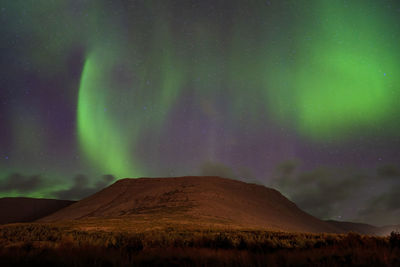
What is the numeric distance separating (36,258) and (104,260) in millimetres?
1500

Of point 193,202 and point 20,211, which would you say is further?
point 20,211

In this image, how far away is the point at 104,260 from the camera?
5742mm

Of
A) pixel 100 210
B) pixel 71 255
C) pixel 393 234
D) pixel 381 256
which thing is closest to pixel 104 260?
pixel 71 255

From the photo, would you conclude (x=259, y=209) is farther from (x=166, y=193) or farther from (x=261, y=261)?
(x=261, y=261)

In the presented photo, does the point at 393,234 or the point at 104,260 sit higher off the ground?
the point at 393,234

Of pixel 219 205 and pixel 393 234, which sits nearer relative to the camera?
pixel 393 234

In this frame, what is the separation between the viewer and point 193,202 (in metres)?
109

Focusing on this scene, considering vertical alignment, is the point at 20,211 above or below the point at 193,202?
below

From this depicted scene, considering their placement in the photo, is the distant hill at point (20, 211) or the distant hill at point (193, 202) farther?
the distant hill at point (20, 211)

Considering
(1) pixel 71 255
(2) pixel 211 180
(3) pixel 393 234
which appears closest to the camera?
(1) pixel 71 255

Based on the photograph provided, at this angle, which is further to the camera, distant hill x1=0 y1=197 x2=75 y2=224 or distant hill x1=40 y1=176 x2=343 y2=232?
distant hill x1=0 y1=197 x2=75 y2=224

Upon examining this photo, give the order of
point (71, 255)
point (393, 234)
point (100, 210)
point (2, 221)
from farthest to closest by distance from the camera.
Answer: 1. point (2, 221)
2. point (100, 210)
3. point (393, 234)
4. point (71, 255)

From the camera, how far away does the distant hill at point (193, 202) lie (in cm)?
9957

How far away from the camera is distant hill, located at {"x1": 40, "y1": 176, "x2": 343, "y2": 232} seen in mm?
99569
